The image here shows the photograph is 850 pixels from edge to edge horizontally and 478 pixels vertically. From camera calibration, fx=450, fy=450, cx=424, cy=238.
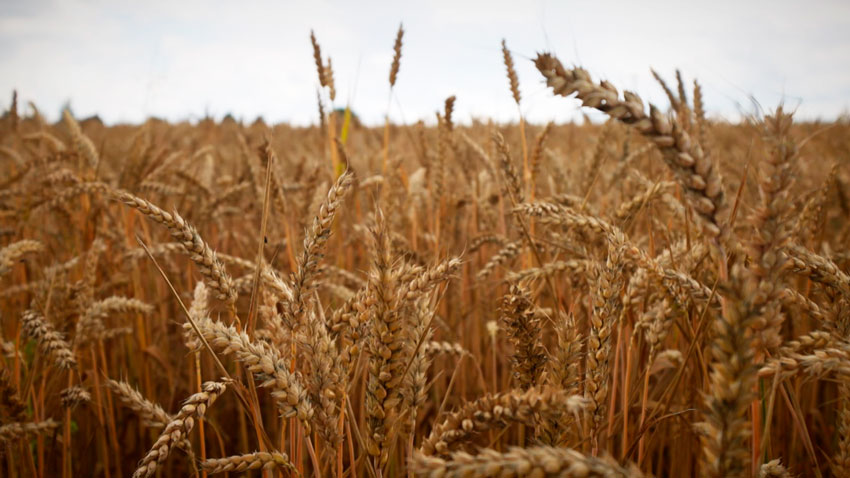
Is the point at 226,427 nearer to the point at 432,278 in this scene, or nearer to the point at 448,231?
the point at 448,231

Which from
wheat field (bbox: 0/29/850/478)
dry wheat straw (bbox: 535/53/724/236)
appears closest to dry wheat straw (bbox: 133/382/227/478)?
wheat field (bbox: 0/29/850/478)

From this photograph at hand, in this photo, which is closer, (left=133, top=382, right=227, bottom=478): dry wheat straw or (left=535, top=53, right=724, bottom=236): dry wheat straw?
(left=535, top=53, right=724, bottom=236): dry wheat straw

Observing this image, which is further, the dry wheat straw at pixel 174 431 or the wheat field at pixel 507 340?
the dry wheat straw at pixel 174 431

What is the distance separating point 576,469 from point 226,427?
229cm

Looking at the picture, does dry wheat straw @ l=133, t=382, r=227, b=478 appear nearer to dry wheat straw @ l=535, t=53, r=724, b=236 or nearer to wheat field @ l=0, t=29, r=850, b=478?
wheat field @ l=0, t=29, r=850, b=478

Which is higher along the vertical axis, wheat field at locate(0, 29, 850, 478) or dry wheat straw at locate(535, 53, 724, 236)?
dry wheat straw at locate(535, 53, 724, 236)

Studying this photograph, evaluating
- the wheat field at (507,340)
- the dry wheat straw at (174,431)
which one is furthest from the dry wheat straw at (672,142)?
the dry wheat straw at (174,431)

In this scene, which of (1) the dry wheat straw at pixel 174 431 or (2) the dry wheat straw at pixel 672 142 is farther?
(1) the dry wheat straw at pixel 174 431

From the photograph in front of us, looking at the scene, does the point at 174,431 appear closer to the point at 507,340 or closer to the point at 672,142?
the point at 507,340

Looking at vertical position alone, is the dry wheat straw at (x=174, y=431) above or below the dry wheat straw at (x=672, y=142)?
below

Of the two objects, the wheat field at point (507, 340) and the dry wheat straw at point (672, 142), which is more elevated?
the dry wheat straw at point (672, 142)

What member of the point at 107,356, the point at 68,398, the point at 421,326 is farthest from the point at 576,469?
the point at 107,356

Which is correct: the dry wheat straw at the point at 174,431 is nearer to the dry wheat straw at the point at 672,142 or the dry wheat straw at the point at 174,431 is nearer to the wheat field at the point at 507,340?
the wheat field at the point at 507,340

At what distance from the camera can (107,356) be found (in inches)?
94.4
